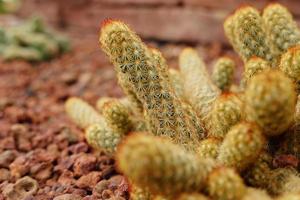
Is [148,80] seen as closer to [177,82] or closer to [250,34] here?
[250,34]

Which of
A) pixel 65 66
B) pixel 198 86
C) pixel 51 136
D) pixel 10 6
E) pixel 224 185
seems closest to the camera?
pixel 224 185

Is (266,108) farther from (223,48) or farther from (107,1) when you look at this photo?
(107,1)

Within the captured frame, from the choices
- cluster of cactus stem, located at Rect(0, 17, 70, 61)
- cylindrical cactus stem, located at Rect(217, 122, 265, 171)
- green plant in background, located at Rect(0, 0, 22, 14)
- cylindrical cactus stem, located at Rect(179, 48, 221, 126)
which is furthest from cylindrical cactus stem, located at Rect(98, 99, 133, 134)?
green plant in background, located at Rect(0, 0, 22, 14)

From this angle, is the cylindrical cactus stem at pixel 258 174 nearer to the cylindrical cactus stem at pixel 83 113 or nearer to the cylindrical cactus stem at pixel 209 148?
the cylindrical cactus stem at pixel 209 148

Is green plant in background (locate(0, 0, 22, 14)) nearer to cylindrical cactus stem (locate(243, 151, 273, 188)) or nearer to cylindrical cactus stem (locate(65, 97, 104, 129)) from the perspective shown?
cylindrical cactus stem (locate(65, 97, 104, 129))

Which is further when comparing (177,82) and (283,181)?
(177,82)

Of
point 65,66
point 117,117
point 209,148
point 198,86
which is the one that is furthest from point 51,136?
point 65,66

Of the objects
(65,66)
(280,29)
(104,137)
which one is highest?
(65,66)
